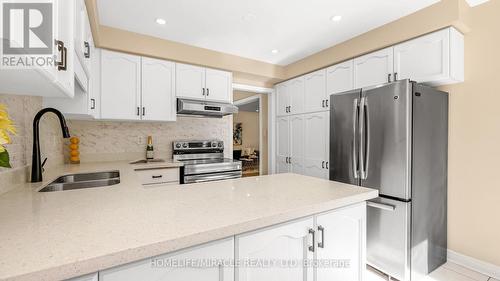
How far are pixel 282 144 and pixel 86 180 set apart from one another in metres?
2.80

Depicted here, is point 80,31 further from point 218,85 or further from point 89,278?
point 218,85

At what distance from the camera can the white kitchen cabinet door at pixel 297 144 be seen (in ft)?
11.5

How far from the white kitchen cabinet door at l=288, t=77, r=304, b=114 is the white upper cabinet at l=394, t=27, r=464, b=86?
4.62 feet

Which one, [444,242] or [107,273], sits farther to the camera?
[444,242]

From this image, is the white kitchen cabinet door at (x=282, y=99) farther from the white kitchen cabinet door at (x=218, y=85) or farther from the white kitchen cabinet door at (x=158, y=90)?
the white kitchen cabinet door at (x=158, y=90)

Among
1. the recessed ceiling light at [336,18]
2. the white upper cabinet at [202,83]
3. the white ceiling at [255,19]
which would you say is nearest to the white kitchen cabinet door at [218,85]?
the white upper cabinet at [202,83]

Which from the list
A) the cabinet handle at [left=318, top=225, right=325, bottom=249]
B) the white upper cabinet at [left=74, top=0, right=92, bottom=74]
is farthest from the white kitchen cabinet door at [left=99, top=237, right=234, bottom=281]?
the white upper cabinet at [left=74, top=0, right=92, bottom=74]

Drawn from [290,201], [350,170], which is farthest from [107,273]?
[350,170]

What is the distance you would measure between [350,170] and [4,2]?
2414mm

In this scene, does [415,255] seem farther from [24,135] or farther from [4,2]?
[24,135]

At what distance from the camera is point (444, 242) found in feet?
7.22

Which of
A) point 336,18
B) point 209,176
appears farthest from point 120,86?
point 336,18

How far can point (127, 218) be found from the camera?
772 millimetres

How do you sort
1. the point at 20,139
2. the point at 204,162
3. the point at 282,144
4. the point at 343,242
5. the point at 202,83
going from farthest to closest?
1. the point at 282,144
2. the point at 202,83
3. the point at 204,162
4. the point at 20,139
5. the point at 343,242
